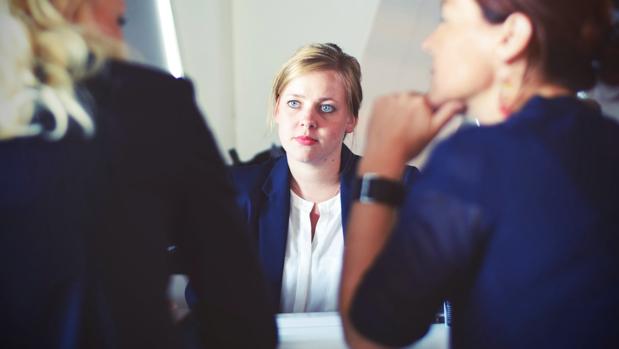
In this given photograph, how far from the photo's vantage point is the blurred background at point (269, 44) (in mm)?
701

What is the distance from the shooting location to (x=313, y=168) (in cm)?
80

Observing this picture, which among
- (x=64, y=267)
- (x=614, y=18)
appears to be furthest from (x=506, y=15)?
(x=64, y=267)

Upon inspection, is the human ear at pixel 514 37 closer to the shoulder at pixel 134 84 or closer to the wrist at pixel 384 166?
the wrist at pixel 384 166

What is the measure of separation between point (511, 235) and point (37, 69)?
56cm

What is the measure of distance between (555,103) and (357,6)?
42 centimetres

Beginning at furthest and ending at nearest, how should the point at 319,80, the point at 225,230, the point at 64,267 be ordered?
the point at 319,80 < the point at 225,230 < the point at 64,267

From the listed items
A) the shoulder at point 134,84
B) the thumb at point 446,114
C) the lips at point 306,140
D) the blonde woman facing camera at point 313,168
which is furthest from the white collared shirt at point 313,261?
the shoulder at point 134,84

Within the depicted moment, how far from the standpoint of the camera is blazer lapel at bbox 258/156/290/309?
74 centimetres

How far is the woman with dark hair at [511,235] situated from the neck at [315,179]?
0.23 metres

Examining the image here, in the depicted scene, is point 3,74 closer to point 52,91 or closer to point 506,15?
point 52,91

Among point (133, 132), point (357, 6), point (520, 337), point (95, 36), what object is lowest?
point (520, 337)

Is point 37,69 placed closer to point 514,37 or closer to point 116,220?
point 116,220

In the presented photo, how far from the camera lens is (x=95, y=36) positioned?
51cm

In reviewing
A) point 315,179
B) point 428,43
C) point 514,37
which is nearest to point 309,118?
point 315,179
